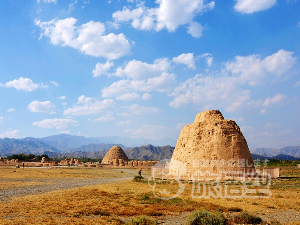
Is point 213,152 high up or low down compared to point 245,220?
up

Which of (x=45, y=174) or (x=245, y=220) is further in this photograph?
(x=45, y=174)

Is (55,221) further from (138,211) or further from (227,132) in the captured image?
(227,132)

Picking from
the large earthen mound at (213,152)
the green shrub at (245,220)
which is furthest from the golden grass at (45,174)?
the green shrub at (245,220)

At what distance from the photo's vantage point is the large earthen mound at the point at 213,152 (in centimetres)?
2305

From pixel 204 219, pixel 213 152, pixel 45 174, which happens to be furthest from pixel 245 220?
pixel 45 174

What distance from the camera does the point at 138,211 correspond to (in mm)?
10078

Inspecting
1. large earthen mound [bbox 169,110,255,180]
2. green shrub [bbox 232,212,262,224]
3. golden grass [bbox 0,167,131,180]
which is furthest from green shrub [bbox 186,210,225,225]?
golden grass [bbox 0,167,131,180]

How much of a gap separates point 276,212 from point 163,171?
19.8 m

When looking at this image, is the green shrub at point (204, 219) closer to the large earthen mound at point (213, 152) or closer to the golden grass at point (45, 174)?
the large earthen mound at point (213, 152)

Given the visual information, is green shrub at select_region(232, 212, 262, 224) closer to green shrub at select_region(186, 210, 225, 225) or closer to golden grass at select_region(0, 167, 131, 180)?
green shrub at select_region(186, 210, 225, 225)

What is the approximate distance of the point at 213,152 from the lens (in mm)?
23672

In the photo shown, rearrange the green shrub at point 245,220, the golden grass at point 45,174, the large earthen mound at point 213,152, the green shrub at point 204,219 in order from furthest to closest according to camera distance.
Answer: the golden grass at point 45,174 < the large earthen mound at point 213,152 < the green shrub at point 245,220 < the green shrub at point 204,219

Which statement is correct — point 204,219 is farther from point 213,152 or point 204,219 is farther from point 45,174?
point 45,174

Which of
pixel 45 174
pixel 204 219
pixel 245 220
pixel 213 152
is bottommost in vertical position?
pixel 45 174
